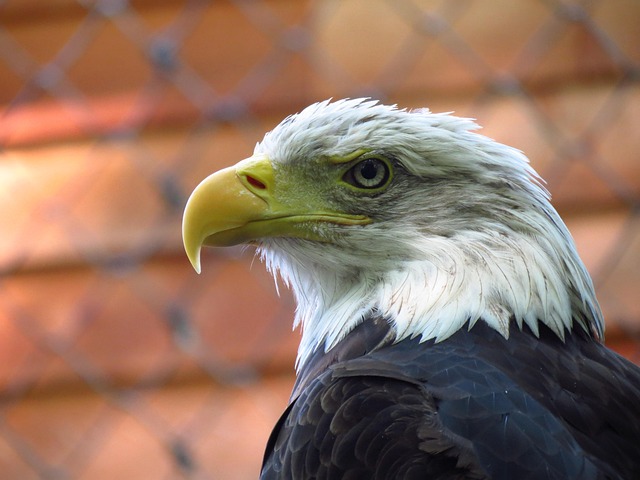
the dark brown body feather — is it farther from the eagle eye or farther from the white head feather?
the eagle eye

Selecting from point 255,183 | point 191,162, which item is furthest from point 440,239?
point 191,162

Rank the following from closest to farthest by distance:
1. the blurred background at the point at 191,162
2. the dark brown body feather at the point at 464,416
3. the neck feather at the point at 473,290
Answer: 1. the dark brown body feather at the point at 464,416
2. the neck feather at the point at 473,290
3. the blurred background at the point at 191,162

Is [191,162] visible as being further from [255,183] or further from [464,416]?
[464,416]

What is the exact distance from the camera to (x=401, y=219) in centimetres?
129

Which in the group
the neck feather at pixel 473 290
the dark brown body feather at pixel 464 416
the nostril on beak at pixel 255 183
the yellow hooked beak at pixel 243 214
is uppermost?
the nostril on beak at pixel 255 183

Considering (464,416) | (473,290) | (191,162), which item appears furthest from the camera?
(191,162)

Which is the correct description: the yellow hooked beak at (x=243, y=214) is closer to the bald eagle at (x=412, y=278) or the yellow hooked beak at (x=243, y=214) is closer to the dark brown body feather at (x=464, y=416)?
the bald eagle at (x=412, y=278)

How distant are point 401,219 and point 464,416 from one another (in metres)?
0.34

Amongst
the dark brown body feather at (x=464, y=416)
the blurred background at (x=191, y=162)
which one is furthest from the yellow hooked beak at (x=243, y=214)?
the blurred background at (x=191, y=162)

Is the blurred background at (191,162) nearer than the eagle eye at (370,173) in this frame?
No

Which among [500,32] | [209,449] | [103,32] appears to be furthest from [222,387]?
[500,32]

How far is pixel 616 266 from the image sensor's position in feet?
8.00

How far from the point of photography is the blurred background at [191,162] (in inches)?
94.8

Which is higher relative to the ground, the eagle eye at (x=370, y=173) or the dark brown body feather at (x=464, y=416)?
the eagle eye at (x=370, y=173)
